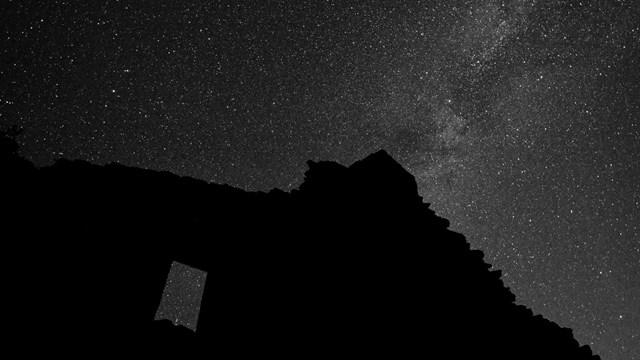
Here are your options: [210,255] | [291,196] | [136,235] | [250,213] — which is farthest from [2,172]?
[291,196]

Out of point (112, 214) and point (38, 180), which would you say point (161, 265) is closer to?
point (112, 214)

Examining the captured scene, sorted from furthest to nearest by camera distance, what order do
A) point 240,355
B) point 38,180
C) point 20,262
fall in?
1. point 38,180
2. point 20,262
3. point 240,355

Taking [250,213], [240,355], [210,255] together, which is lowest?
[240,355]

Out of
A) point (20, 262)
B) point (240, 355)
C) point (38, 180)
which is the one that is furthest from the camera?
point (38, 180)

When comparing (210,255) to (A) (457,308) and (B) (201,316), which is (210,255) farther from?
(A) (457,308)

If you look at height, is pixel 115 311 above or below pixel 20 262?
below

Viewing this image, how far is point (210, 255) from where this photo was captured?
6941 mm

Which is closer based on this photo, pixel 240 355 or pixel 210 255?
pixel 240 355

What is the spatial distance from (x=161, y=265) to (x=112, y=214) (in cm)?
111

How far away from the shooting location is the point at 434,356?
241 inches

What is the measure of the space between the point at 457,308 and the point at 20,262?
261 inches

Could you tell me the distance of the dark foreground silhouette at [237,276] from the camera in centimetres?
600

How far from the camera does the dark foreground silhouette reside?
600 centimetres

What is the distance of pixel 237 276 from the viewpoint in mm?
6520
